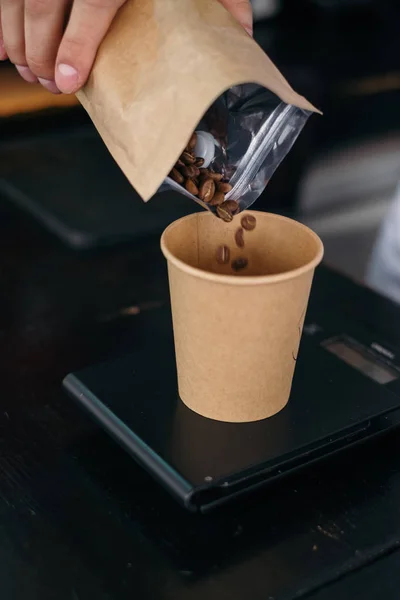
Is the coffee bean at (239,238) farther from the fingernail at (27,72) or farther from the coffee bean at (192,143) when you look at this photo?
the fingernail at (27,72)

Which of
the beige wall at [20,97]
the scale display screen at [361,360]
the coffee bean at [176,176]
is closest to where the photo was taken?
the coffee bean at [176,176]

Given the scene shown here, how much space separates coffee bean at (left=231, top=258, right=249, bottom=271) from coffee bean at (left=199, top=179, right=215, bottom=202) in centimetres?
9

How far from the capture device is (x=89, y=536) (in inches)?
26.0

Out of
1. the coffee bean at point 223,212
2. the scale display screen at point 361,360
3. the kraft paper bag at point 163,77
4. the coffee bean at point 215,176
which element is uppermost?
the kraft paper bag at point 163,77

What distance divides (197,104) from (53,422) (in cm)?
36

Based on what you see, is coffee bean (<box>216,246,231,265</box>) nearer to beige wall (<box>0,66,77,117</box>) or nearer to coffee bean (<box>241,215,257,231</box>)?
coffee bean (<box>241,215,257,231</box>)

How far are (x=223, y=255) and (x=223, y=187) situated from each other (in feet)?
0.24

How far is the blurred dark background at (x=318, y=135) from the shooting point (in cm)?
150

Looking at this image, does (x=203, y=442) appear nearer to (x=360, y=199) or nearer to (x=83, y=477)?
(x=83, y=477)

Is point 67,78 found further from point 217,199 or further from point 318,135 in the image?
point 318,135

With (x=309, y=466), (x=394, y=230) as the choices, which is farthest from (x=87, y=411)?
(x=394, y=230)

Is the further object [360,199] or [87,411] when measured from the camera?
[360,199]

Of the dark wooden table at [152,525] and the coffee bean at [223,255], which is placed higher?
the coffee bean at [223,255]

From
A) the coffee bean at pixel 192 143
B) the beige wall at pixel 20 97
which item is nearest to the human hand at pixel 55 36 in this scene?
the coffee bean at pixel 192 143
